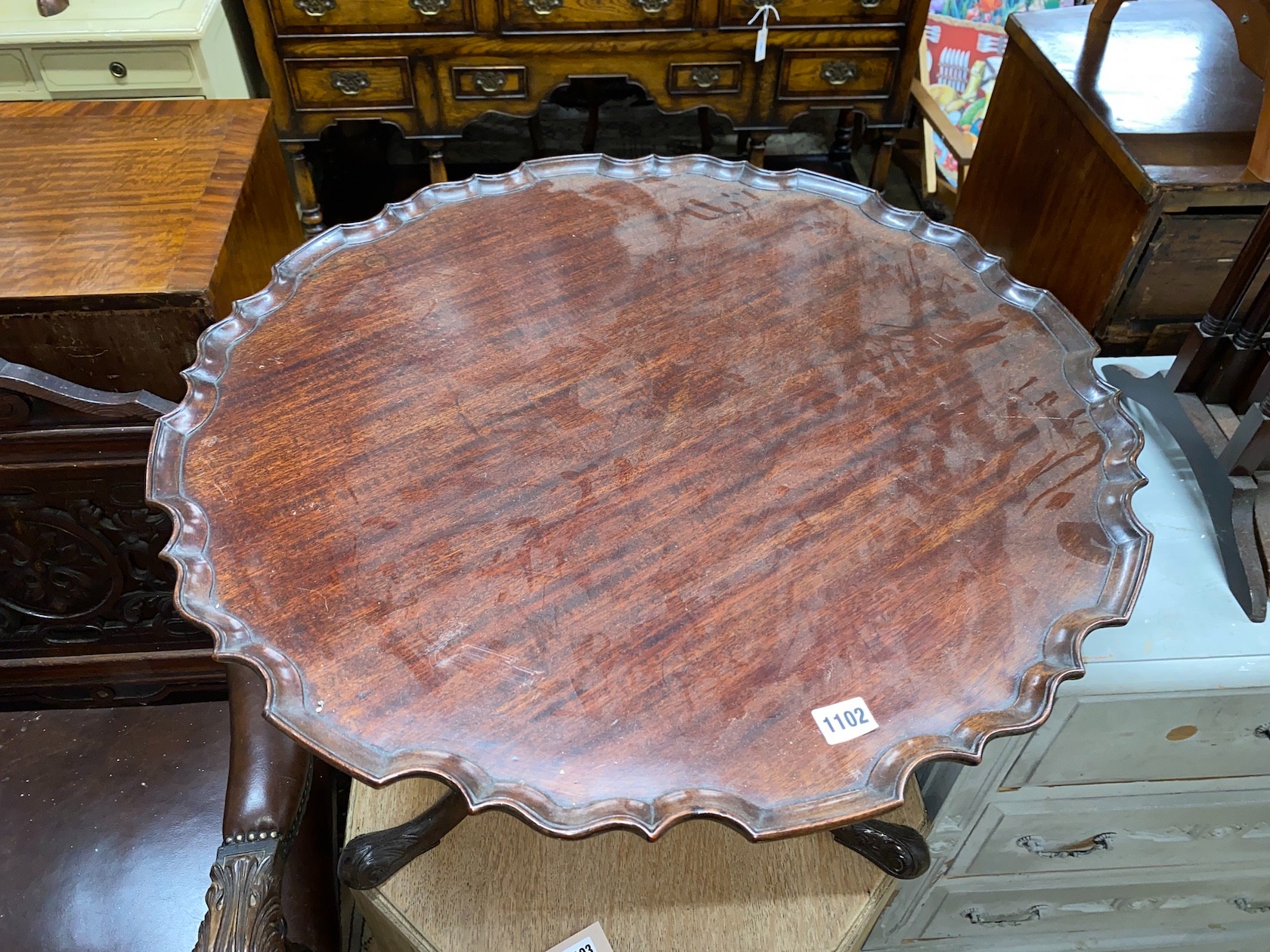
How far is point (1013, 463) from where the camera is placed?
3.39ft

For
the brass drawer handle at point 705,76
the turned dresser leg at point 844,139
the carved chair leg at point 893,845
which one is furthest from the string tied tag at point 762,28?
the carved chair leg at point 893,845

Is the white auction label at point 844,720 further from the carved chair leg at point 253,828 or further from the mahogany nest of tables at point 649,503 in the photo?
the carved chair leg at point 253,828

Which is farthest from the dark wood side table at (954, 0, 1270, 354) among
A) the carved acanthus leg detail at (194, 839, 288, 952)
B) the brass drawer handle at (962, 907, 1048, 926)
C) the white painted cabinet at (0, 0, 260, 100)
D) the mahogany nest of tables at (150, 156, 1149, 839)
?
the white painted cabinet at (0, 0, 260, 100)

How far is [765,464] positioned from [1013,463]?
0.27 meters

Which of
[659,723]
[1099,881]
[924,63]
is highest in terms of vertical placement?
[659,723]

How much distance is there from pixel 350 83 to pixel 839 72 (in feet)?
3.77

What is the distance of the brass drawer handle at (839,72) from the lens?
7.41 ft

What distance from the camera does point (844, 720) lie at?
0.82 meters

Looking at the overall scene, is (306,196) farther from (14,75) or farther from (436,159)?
(14,75)

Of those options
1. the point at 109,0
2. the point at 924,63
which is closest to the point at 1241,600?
the point at 924,63

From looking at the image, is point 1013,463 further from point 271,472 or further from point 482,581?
point 271,472

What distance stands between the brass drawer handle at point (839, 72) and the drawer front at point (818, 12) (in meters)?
0.10

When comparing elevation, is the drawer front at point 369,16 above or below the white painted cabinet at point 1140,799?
above

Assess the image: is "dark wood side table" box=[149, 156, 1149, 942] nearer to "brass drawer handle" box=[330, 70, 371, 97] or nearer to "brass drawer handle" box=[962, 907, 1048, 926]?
"brass drawer handle" box=[962, 907, 1048, 926]
